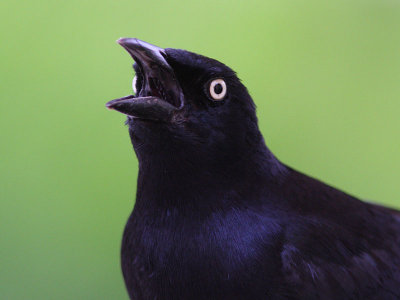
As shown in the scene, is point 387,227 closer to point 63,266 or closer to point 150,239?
point 150,239

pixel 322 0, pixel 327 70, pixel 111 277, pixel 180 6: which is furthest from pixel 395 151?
pixel 111 277

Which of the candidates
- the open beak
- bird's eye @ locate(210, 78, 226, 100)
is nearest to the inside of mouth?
the open beak

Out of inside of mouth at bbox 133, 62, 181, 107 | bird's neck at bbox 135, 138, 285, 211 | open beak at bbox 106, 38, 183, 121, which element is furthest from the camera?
bird's neck at bbox 135, 138, 285, 211

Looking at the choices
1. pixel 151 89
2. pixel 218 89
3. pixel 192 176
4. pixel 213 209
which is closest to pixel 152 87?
pixel 151 89

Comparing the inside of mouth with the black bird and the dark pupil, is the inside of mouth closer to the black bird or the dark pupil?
the black bird

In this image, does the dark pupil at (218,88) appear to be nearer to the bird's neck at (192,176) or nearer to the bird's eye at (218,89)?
the bird's eye at (218,89)

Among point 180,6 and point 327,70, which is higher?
point 180,6

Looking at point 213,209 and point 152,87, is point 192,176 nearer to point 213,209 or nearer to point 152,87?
point 213,209
